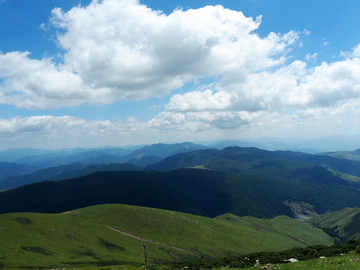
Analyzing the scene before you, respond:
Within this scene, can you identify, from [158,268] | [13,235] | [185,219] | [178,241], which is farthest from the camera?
[185,219]

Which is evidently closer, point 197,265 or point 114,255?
point 197,265

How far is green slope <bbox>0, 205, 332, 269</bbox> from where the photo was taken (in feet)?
281

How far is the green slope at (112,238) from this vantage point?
85688 millimetres

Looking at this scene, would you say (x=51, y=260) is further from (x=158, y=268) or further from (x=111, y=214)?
(x=111, y=214)

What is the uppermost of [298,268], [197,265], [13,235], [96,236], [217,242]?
[298,268]

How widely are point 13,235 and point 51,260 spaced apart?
29382mm

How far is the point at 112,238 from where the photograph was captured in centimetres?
11619

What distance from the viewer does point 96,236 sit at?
11475 centimetres

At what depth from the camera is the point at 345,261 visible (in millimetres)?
28953

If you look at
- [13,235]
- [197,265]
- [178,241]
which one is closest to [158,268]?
[197,265]

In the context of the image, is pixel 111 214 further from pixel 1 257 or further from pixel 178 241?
pixel 1 257

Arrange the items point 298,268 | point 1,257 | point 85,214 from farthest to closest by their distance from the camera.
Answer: point 85,214, point 1,257, point 298,268

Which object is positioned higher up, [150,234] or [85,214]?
[85,214]

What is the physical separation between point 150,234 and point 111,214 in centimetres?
3351
